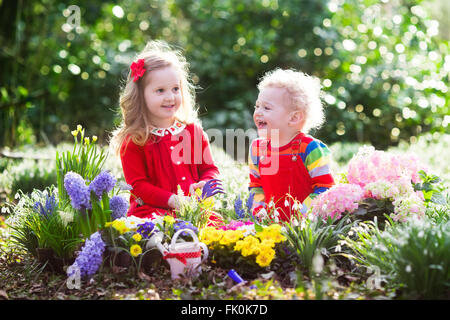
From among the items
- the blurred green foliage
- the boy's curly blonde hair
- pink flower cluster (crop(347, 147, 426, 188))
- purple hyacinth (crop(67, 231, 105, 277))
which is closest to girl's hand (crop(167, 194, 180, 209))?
purple hyacinth (crop(67, 231, 105, 277))

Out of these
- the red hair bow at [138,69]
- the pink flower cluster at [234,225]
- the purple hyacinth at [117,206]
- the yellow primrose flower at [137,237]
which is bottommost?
the yellow primrose flower at [137,237]

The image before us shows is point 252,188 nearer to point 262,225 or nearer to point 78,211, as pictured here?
point 262,225

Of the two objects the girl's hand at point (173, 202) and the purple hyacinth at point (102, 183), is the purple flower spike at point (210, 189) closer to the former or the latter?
the girl's hand at point (173, 202)

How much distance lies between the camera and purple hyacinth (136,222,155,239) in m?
2.82

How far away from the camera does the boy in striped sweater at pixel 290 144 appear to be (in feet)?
11.1

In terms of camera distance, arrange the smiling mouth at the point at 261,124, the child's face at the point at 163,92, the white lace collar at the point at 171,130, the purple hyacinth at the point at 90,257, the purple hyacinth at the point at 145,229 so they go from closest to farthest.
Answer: the purple hyacinth at the point at 90,257 → the purple hyacinth at the point at 145,229 → the smiling mouth at the point at 261,124 → the child's face at the point at 163,92 → the white lace collar at the point at 171,130

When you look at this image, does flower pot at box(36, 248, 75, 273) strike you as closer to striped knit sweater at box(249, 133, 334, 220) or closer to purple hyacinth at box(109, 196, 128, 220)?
purple hyacinth at box(109, 196, 128, 220)

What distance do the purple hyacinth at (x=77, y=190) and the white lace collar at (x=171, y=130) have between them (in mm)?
993

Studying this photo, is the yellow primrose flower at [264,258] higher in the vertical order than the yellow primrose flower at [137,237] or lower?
lower

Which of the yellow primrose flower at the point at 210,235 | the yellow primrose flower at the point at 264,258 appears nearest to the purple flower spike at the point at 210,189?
the yellow primrose flower at the point at 210,235

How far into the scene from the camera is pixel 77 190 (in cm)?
269

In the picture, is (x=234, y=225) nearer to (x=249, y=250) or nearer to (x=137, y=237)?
(x=249, y=250)

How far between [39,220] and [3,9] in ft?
20.7
